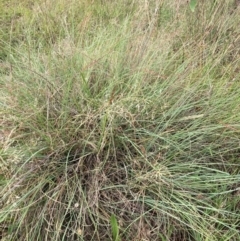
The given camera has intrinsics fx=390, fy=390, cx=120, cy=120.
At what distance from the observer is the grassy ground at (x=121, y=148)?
150 centimetres

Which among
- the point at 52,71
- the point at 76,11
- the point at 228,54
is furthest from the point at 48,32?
the point at 228,54

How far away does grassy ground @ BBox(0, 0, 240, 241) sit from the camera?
4.92 feet

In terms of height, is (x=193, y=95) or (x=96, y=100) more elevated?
(x=96, y=100)

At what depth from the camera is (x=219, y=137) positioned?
1710 millimetres

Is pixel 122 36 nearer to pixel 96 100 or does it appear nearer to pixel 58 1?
pixel 96 100

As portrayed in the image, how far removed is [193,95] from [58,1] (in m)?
1.48

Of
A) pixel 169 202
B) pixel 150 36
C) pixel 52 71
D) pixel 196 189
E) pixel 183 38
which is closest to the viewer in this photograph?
pixel 169 202

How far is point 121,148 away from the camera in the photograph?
1674 mm

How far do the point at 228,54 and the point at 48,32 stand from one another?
110cm

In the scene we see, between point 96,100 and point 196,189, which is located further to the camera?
point 96,100

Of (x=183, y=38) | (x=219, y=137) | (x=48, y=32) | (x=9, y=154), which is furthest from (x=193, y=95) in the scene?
(x=48, y=32)

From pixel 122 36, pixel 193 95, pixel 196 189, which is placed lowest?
pixel 196 189

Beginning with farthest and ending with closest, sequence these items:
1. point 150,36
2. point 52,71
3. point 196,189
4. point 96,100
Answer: point 150,36, point 52,71, point 96,100, point 196,189

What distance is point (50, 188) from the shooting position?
1.54 metres
